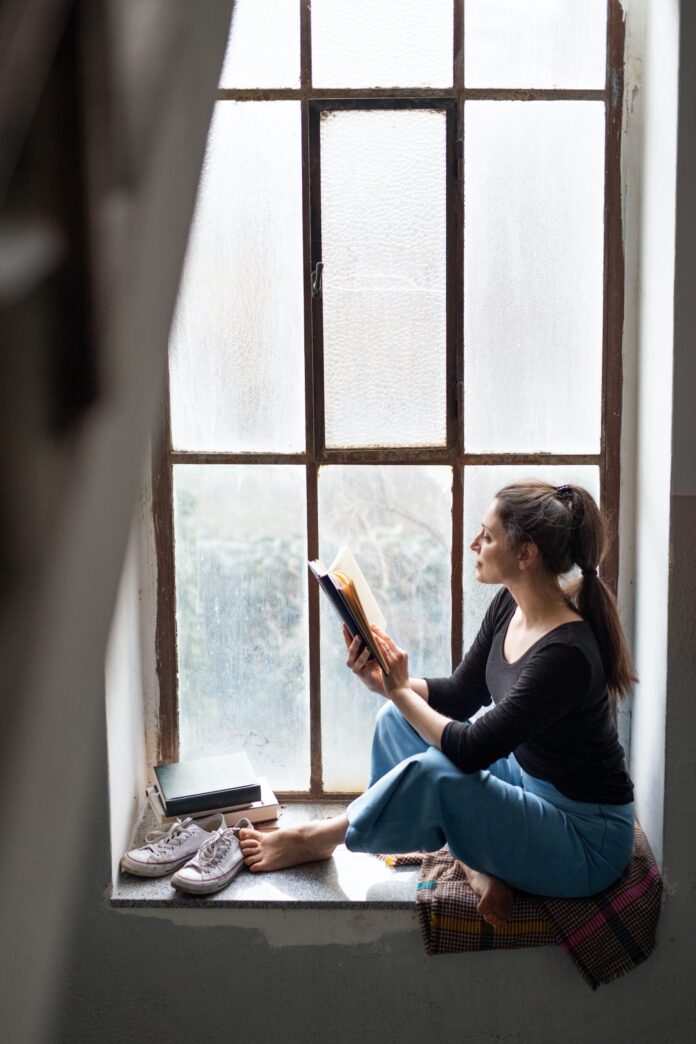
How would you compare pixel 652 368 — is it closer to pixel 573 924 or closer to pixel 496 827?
pixel 496 827

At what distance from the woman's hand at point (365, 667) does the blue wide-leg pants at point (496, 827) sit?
17 centimetres

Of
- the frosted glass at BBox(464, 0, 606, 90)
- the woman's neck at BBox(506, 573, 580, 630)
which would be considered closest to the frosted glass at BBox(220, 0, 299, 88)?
the frosted glass at BBox(464, 0, 606, 90)

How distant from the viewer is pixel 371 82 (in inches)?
85.1

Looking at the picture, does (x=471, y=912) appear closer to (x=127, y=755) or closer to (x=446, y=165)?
(x=127, y=755)

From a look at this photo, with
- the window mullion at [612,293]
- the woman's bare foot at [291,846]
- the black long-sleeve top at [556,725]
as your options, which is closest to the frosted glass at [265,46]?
the window mullion at [612,293]

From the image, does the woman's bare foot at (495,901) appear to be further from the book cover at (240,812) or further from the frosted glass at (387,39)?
the frosted glass at (387,39)

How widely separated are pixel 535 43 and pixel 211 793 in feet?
5.59

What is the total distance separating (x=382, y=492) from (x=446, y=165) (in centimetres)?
71

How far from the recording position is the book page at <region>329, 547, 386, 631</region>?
2.04 m

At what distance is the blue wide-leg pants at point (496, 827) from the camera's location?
1.86 m

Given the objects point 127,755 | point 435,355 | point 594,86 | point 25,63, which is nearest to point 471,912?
point 127,755

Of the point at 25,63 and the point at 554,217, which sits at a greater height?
the point at 554,217

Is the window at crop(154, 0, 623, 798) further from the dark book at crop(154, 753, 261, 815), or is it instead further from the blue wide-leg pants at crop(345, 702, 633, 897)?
the blue wide-leg pants at crop(345, 702, 633, 897)

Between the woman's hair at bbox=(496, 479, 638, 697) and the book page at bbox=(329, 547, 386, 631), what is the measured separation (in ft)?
1.02
